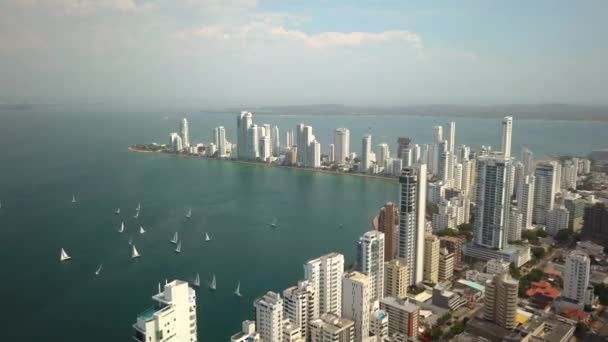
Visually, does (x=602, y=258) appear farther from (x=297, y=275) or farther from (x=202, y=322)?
(x=202, y=322)

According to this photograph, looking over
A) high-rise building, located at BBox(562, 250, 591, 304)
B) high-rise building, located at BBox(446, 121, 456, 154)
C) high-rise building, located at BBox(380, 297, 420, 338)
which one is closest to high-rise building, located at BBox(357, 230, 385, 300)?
high-rise building, located at BBox(380, 297, 420, 338)

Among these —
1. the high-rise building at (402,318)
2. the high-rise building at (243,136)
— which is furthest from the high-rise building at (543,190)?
the high-rise building at (243,136)

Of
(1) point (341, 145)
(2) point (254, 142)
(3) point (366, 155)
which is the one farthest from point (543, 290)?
(2) point (254, 142)

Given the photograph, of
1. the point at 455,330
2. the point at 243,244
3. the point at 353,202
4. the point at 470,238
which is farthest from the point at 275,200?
the point at 455,330

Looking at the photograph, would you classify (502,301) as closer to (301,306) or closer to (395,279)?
(395,279)

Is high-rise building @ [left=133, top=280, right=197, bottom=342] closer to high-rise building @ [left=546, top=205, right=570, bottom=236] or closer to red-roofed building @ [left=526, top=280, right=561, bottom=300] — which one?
red-roofed building @ [left=526, top=280, right=561, bottom=300]

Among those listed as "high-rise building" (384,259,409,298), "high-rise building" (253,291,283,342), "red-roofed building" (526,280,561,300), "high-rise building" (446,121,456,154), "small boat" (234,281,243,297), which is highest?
"high-rise building" (446,121,456,154)

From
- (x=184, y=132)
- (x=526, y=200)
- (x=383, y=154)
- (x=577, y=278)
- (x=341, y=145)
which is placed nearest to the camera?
(x=577, y=278)
